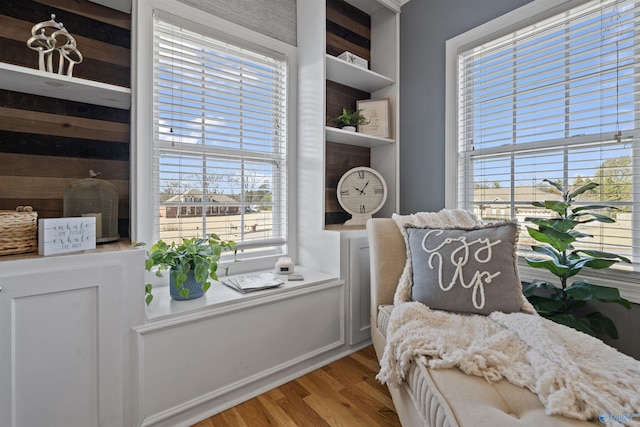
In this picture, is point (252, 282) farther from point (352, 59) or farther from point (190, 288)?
point (352, 59)

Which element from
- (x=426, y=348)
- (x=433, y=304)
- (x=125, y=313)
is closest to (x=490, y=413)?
(x=426, y=348)

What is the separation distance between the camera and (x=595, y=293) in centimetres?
137

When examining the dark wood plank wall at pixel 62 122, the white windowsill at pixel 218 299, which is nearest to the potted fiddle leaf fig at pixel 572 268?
the white windowsill at pixel 218 299

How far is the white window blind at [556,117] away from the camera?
148 cm

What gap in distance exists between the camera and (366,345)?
206cm

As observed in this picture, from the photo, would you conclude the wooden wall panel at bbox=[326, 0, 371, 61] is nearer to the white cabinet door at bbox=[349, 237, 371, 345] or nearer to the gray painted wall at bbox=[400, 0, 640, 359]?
the gray painted wall at bbox=[400, 0, 640, 359]

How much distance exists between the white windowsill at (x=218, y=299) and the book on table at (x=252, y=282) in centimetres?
2

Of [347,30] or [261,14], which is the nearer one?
[261,14]

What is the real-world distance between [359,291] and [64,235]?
5.15 ft

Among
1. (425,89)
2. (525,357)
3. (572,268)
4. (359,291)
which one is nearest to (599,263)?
(572,268)

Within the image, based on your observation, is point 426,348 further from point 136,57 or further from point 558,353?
point 136,57

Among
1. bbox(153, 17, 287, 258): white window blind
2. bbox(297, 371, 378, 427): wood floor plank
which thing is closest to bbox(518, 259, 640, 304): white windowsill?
bbox(297, 371, 378, 427): wood floor plank

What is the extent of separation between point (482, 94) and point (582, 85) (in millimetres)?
525

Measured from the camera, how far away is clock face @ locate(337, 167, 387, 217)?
2.28 meters
